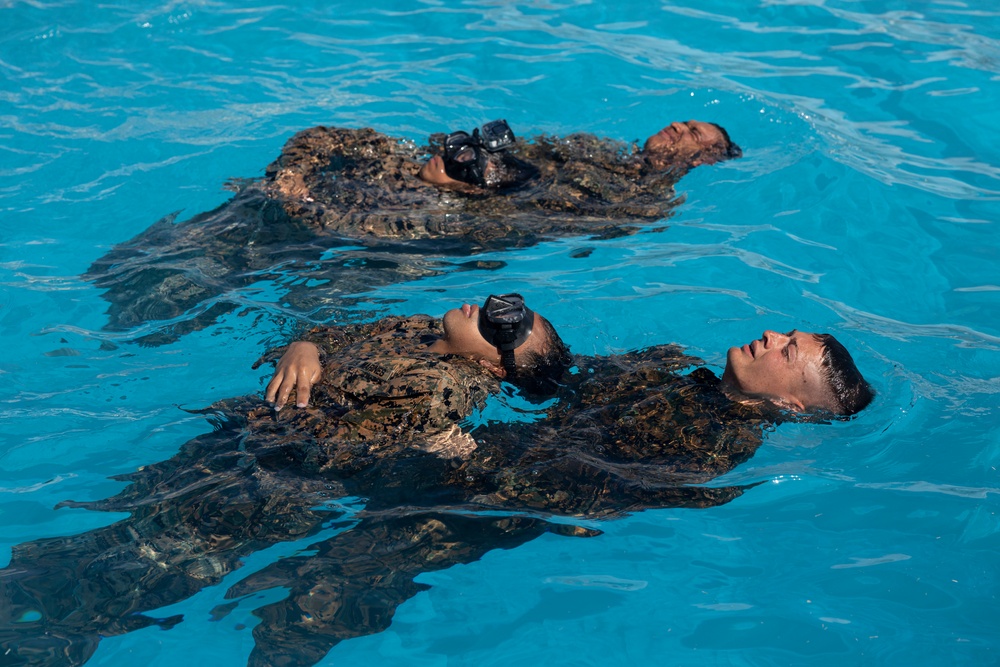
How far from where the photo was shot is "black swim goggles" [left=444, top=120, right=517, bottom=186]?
740 centimetres

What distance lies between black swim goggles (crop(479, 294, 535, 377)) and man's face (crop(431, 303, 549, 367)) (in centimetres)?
3

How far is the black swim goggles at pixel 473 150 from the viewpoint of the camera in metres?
7.40

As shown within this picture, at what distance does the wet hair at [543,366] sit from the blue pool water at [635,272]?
90 centimetres

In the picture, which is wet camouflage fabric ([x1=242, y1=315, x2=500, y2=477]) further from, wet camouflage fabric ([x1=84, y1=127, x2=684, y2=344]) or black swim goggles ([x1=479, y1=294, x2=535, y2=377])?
wet camouflage fabric ([x1=84, y1=127, x2=684, y2=344])

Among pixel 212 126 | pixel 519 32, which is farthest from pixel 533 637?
pixel 519 32

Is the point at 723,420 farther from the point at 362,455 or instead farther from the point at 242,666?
the point at 242,666

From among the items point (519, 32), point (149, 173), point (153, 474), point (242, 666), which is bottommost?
point (242, 666)

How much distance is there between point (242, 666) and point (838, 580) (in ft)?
9.31

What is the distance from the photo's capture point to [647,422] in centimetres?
510

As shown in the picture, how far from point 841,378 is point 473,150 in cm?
351

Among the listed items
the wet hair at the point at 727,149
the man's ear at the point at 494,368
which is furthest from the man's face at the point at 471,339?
the wet hair at the point at 727,149

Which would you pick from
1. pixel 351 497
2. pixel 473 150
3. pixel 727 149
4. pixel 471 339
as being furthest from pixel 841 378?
pixel 727 149

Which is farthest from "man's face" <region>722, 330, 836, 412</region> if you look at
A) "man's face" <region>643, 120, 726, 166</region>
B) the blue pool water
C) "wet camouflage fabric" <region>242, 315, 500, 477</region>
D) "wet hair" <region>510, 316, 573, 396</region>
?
"man's face" <region>643, 120, 726, 166</region>

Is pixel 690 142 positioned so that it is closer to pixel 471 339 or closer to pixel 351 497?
pixel 471 339
